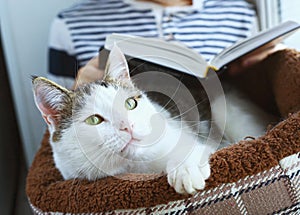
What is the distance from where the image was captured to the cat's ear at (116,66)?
0.94 meters

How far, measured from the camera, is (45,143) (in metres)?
1.24

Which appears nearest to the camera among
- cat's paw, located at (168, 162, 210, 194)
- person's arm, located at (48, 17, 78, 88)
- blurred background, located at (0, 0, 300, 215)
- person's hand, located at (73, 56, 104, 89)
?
cat's paw, located at (168, 162, 210, 194)

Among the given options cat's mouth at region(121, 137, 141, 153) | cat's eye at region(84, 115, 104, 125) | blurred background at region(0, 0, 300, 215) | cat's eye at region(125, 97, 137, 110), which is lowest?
blurred background at region(0, 0, 300, 215)

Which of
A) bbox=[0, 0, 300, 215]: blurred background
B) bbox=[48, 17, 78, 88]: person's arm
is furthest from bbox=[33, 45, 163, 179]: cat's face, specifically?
bbox=[0, 0, 300, 215]: blurred background

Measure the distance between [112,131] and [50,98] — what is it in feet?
0.48

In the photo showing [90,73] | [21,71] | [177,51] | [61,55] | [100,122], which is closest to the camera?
[100,122]

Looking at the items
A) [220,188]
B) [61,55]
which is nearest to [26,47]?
[61,55]

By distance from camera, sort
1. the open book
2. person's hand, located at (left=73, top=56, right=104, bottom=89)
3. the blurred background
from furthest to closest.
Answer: the blurred background → person's hand, located at (left=73, top=56, right=104, bottom=89) → the open book

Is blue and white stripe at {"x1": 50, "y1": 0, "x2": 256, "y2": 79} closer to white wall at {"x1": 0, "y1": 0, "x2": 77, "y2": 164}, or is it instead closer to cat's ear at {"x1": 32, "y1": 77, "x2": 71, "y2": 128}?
white wall at {"x1": 0, "y1": 0, "x2": 77, "y2": 164}

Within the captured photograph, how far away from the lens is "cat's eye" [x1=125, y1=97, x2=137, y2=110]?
0.91 meters

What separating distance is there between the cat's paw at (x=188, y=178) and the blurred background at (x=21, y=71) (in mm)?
940

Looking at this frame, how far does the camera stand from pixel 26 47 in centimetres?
170

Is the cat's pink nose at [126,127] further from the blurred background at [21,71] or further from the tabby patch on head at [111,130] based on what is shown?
the blurred background at [21,71]

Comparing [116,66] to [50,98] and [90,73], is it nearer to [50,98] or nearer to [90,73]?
[50,98]
